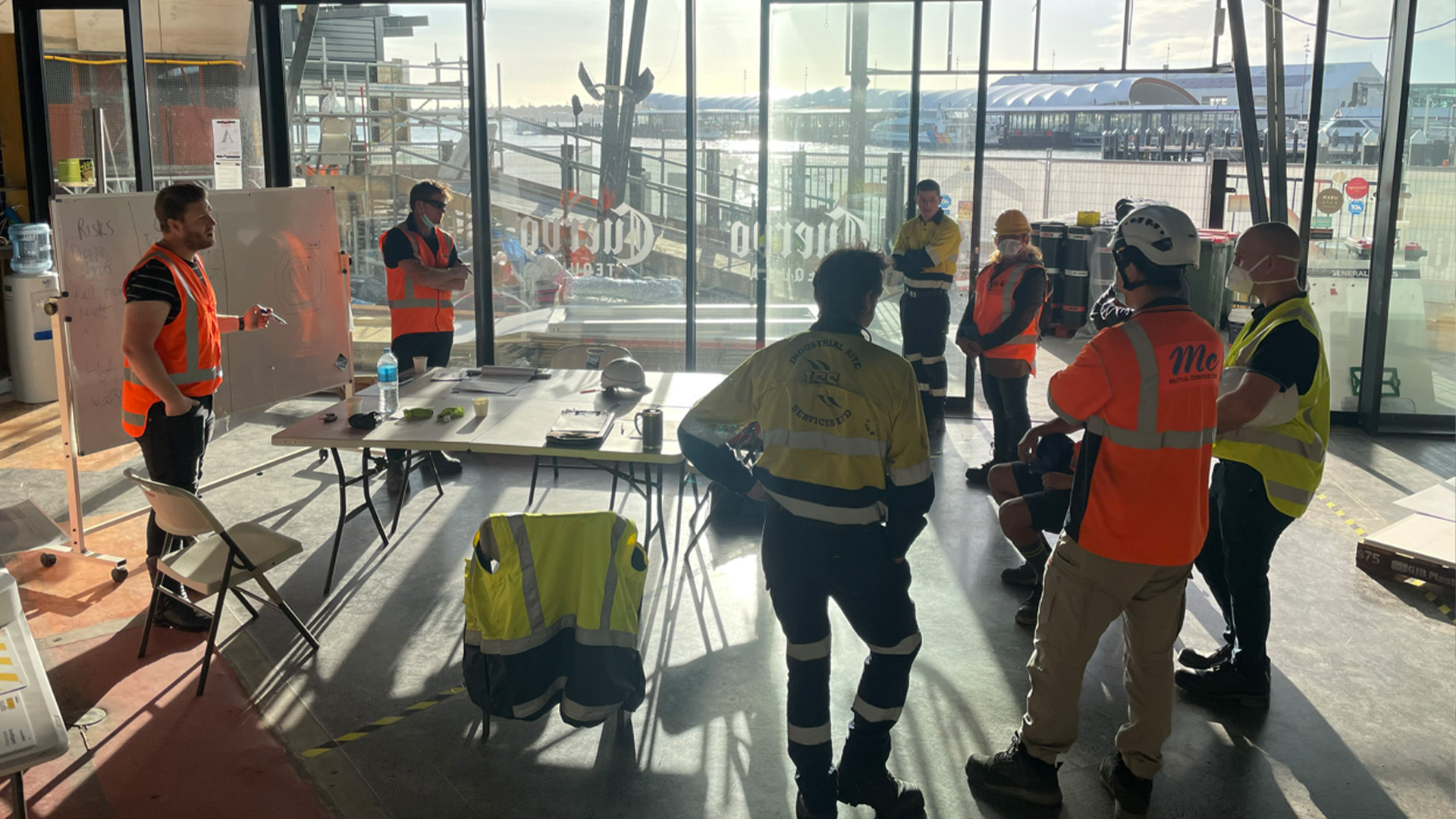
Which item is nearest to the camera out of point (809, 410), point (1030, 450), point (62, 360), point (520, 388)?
point (809, 410)

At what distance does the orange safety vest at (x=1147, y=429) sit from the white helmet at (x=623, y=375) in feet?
8.70

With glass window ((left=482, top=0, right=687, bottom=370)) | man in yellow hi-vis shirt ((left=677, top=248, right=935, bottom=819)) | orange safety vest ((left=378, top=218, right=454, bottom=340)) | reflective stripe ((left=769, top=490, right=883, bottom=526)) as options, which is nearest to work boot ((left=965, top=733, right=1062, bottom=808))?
man in yellow hi-vis shirt ((left=677, top=248, right=935, bottom=819))

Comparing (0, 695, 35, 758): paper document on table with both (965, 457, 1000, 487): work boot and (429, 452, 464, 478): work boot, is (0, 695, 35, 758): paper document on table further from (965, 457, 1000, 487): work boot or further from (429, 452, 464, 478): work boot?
(965, 457, 1000, 487): work boot

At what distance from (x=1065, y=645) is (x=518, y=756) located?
6.14 ft

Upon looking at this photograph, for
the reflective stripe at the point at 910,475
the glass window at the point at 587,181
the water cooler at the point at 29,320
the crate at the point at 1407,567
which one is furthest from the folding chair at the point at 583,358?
the water cooler at the point at 29,320

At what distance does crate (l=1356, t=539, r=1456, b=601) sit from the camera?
506 cm

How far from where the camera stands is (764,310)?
849 centimetres

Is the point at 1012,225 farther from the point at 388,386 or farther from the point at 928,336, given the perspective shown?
the point at 388,386

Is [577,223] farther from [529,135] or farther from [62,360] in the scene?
[62,360]

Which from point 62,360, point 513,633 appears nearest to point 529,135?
point 62,360

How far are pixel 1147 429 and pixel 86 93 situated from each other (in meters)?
9.31

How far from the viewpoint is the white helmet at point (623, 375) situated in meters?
5.32

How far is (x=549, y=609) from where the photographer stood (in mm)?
3434

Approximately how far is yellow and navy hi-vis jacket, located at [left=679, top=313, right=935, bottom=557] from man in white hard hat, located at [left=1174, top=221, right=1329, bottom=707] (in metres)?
1.21
